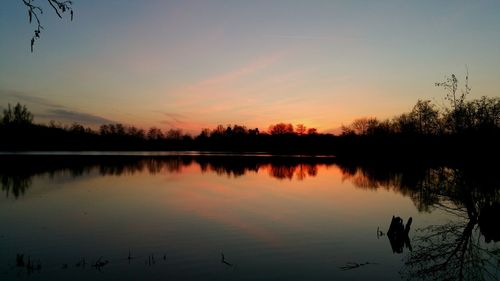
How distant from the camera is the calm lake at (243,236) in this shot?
39.3 ft

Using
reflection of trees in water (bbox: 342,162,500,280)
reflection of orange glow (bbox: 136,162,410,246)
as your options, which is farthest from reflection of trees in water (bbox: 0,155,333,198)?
reflection of trees in water (bbox: 342,162,500,280)

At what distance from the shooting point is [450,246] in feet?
52.8

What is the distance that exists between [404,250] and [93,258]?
11.6 meters

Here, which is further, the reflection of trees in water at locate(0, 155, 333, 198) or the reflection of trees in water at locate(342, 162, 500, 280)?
the reflection of trees in water at locate(0, 155, 333, 198)

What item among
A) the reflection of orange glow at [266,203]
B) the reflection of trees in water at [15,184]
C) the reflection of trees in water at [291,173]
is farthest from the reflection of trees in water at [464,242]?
the reflection of trees in water at [291,173]

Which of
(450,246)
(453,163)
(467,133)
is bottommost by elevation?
(450,246)

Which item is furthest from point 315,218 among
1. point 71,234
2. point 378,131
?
point 378,131

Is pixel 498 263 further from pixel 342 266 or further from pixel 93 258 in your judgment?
pixel 93 258

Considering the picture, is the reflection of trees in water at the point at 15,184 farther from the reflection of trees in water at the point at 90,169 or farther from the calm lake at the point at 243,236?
the calm lake at the point at 243,236

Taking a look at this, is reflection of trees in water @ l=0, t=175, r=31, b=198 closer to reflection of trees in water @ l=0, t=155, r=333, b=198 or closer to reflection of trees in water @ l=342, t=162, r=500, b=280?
reflection of trees in water @ l=0, t=155, r=333, b=198

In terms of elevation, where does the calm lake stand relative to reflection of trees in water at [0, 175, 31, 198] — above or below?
below

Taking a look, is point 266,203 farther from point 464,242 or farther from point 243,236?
point 464,242

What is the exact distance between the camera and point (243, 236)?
54.9 ft

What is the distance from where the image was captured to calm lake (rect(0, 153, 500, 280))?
11984mm
